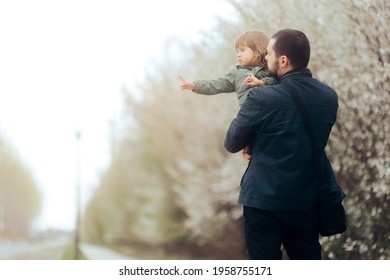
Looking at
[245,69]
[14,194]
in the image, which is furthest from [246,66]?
[14,194]

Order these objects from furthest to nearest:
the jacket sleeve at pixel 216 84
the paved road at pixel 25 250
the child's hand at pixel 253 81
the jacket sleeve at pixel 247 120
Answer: the paved road at pixel 25 250, the jacket sleeve at pixel 216 84, the child's hand at pixel 253 81, the jacket sleeve at pixel 247 120

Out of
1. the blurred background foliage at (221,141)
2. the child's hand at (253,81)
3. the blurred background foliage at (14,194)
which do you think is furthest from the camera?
the blurred background foliage at (14,194)

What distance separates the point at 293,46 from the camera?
106 inches

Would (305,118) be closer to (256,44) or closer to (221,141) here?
(256,44)

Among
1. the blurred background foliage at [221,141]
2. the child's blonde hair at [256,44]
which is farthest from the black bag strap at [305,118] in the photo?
the blurred background foliage at [221,141]

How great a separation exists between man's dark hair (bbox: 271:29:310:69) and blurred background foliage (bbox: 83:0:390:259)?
1489 mm

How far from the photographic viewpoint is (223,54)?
234 inches

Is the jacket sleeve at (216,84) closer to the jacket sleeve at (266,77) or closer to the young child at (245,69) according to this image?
the young child at (245,69)

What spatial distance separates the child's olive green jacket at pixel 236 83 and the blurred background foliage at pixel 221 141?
1381 mm

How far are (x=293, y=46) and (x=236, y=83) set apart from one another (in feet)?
1.38

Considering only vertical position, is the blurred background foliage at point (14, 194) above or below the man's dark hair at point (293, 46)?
below

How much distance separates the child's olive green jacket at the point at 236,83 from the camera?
295cm

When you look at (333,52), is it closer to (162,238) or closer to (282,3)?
(282,3)
